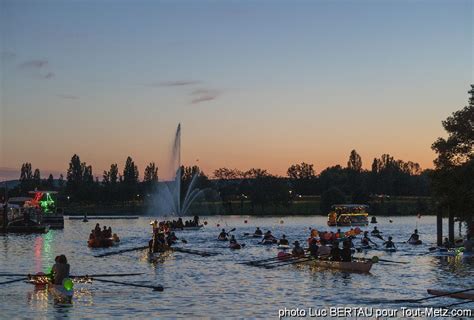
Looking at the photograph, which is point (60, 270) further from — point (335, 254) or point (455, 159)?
point (455, 159)

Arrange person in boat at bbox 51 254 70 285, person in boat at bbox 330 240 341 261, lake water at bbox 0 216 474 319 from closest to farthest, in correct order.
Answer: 1. lake water at bbox 0 216 474 319
2. person in boat at bbox 51 254 70 285
3. person in boat at bbox 330 240 341 261

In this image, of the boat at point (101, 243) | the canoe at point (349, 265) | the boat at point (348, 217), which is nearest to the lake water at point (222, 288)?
the canoe at point (349, 265)

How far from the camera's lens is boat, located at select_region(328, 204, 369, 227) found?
137 meters

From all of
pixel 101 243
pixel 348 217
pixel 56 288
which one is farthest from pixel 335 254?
pixel 348 217

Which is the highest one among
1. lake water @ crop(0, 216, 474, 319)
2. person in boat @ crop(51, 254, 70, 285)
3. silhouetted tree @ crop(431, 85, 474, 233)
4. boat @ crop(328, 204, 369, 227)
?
silhouetted tree @ crop(431, 85, 474, 233)

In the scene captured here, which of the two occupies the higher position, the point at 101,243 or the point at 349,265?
the point at 349,265

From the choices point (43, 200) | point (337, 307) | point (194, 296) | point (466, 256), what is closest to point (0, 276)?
point (194, 296)

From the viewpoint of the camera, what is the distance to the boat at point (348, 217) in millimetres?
136875

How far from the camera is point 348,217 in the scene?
141 meters

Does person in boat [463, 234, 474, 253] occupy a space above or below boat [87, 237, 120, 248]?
above

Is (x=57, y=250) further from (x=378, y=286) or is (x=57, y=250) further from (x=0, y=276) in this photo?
(x=378, y=286)

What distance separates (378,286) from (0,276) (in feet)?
77.8

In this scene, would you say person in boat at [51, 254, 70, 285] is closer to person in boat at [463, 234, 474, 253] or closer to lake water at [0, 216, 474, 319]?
lake water at [0, 216, 474, 319]

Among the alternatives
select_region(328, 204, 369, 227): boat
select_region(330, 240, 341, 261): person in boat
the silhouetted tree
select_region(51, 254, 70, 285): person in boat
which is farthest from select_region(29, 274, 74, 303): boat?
select_region(328, 204, 369, 227): boat
